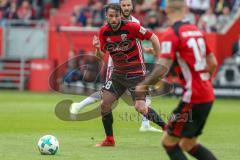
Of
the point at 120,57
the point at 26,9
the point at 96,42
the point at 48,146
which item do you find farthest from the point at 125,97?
the point at 26,9

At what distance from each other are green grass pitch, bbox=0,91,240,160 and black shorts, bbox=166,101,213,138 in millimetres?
2653

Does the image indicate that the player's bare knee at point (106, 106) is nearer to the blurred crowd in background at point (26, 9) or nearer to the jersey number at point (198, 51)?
the jersey number at point (198, 51)

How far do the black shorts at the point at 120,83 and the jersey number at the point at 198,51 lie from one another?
4383 mm

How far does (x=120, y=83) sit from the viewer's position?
535 inches

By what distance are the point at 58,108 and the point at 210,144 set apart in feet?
31.7

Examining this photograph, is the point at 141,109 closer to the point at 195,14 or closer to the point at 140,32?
the point at 140,32

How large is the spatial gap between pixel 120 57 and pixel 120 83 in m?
0.48

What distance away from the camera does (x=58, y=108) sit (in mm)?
22922

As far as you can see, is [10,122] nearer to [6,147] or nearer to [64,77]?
[6,147]

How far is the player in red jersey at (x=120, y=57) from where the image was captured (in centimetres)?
1327

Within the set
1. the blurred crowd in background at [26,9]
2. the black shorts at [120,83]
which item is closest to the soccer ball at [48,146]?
the black shorts at [120,83]

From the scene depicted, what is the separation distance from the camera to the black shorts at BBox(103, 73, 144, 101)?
13484 millimetres

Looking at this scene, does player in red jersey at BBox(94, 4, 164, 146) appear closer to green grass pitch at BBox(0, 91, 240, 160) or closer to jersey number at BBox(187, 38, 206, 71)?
green grass pitch at BBox(0, 91, 240, 160)

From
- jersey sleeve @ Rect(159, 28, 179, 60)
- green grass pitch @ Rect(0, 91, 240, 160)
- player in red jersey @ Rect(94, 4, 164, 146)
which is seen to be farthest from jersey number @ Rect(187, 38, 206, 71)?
player in red jersey @ Rect(94, 4, 164, 146)
